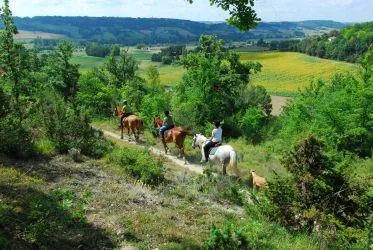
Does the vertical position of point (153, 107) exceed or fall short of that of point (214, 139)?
it falls short

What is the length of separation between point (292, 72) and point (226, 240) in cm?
9884

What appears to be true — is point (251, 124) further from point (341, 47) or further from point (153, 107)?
point (341, 47)

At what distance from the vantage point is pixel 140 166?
42.6ft

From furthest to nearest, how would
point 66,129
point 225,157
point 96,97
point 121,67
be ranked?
point 121,67
point 96,97
point 66,129
point 225,157

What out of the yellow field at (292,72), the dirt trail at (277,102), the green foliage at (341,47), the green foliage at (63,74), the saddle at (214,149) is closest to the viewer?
the saddle at (214,149)

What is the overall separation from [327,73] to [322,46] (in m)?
43.4

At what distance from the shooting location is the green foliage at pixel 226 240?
7.78 metres

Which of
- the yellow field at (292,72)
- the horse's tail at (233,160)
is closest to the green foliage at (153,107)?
the horse's tail at (233,160)

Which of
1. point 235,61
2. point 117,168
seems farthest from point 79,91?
point 117,168

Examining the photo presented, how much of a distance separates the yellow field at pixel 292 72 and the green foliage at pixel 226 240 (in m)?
76.7

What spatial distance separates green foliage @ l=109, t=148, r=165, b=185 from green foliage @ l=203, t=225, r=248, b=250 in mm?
5070

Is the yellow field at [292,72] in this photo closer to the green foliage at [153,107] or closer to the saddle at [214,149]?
the green foliage at [153,107]

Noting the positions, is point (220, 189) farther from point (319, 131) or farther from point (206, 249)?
point (319, 131)

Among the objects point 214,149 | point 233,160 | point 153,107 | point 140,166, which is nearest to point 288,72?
point 153,107
